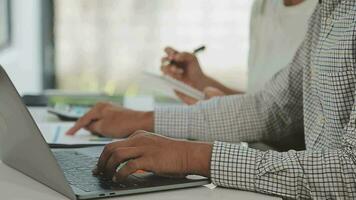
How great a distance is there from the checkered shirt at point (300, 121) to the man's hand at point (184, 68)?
370 millimetres

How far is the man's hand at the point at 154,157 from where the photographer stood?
1.00 m

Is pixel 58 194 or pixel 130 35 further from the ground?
pixel 130 35

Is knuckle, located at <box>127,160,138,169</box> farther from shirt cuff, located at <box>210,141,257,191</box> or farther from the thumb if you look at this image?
the thumb

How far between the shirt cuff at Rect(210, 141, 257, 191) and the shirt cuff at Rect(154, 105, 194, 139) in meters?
0.43

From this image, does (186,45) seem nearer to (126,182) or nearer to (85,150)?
(85,150)

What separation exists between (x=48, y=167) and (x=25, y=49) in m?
2.39

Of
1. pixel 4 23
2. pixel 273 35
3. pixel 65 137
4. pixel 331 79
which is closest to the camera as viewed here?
pixel 331 79

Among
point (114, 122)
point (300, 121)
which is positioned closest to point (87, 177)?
point (114, 122)

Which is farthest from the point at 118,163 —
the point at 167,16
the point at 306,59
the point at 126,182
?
the point at 167,16

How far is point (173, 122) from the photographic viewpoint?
1477 mm

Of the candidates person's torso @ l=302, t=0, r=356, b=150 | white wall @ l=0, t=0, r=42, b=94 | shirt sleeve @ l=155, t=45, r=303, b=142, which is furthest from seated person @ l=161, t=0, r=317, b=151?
white wall @ l=0, t=0, r=42, b=94

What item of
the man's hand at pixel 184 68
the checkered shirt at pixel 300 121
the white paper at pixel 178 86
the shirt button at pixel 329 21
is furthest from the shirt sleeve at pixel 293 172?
the man's hand at pixel 184 68

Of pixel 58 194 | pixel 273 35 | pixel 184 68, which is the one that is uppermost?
pixel 273 35

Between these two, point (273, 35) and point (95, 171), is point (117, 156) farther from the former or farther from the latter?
point (273, 35)
